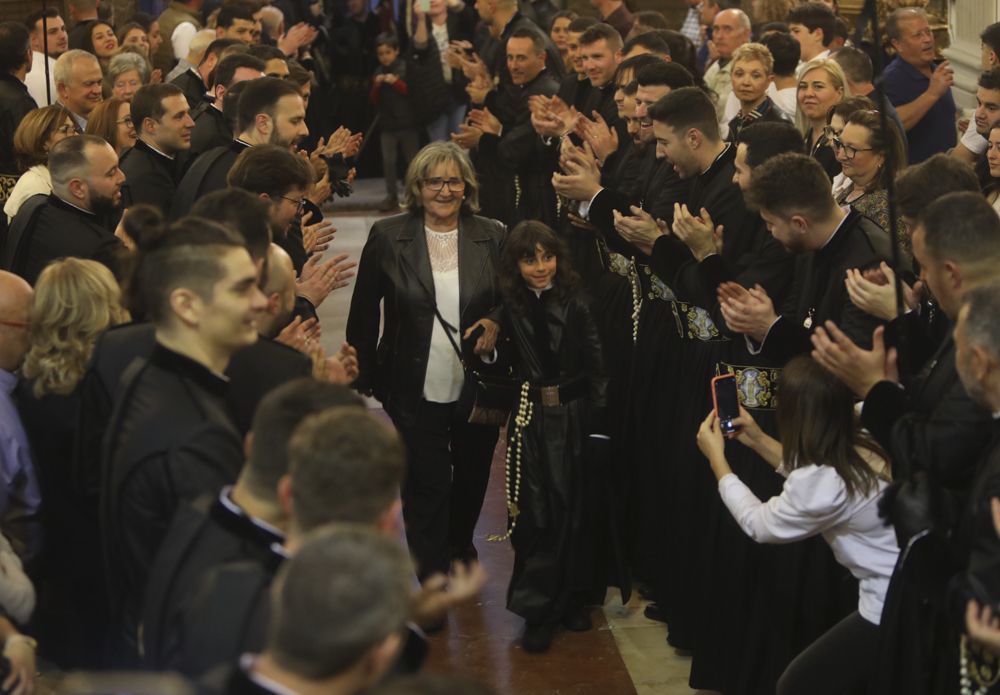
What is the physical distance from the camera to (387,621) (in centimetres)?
236

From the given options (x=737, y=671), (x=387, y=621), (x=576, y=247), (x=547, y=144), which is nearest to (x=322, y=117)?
(x=547, y=144)

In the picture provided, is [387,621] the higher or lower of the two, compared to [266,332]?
higher

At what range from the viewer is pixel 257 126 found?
22.9 feet

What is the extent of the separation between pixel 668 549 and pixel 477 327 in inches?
47.1

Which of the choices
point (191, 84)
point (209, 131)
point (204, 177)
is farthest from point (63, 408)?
point (191, 84)

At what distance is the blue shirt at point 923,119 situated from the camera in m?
8.70

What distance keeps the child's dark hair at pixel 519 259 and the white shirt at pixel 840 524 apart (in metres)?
1.86

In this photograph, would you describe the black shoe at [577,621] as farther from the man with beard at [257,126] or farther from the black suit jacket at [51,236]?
the man with beard at [257,126]

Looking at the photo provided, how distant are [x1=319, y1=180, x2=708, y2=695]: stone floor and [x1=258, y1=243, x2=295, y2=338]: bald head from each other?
1762mm

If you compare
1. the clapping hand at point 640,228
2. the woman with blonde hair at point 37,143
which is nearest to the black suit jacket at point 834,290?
the clapping hand at point 640,228

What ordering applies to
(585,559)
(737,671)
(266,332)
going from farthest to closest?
(585,559) < (737,671) < (266,332)

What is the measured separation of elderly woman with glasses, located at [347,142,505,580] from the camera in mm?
6301

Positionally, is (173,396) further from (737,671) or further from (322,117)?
(322,117)

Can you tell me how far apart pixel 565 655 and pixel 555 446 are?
831 mm
